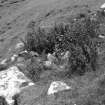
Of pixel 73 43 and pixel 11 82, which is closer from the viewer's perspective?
pixel 11 82

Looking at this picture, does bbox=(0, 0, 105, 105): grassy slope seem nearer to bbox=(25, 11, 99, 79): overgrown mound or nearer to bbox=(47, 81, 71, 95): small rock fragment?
bbox=(47, 81, 71, 95): small rock fragment

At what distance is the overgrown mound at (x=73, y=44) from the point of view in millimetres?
6277

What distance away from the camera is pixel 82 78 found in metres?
5.96

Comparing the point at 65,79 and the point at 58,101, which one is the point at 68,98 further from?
the point at 65,79

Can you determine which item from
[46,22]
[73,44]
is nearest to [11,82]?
[73,44]

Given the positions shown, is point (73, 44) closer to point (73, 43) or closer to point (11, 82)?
point (73, 43)

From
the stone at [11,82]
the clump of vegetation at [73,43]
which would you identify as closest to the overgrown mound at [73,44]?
the clump of vegetation at [73,43]

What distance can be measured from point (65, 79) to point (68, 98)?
950mm

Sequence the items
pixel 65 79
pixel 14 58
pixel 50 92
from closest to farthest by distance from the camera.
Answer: pixel 50 92, pixel 65 79, pixel 14 58

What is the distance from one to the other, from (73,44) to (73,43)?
0.19 m

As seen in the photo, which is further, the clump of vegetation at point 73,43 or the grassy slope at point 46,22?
the clump of vegetation at point 73,43

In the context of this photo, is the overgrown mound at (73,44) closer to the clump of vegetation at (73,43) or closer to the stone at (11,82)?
the clump of vegetation at (73,43)

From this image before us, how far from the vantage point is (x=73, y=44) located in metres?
6.98

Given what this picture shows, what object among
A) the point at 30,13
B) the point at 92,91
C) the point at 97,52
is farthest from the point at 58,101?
the point at 30,13
